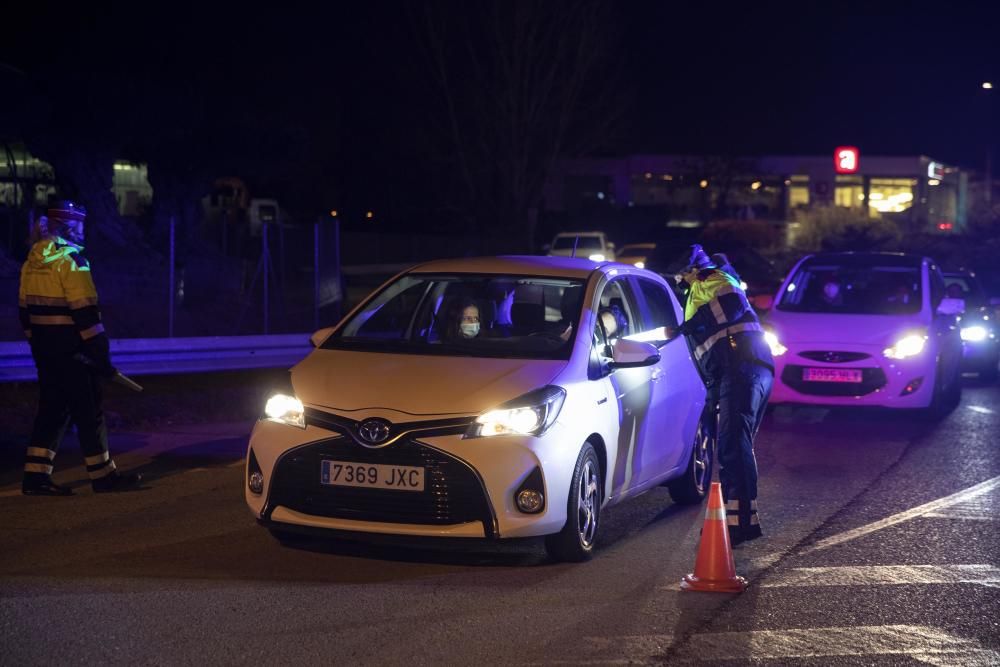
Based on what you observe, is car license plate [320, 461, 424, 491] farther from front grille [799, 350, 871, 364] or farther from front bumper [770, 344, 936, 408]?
front grille [799, 350, 871, 364]

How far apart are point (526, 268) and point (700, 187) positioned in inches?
2845

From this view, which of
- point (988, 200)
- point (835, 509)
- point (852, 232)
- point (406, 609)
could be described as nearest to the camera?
point (406, 609)

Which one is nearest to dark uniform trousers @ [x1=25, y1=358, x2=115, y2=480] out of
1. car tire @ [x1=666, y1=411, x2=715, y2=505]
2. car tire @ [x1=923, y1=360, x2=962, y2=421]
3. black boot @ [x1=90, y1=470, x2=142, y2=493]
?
black boot @ [x1=90, y1=470, x2=142, y2=493]

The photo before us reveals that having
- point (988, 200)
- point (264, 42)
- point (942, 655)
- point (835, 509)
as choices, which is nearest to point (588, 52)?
point (988, 200)

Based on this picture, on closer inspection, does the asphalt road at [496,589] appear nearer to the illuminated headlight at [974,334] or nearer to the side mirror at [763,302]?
the side mirror at [763,302]

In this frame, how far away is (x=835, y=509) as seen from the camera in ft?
31.0

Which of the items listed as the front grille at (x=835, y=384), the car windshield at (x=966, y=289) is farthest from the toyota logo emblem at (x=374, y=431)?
the car windshield at (x=966, y=289)

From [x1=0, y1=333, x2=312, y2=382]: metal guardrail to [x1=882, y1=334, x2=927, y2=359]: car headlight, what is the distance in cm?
584

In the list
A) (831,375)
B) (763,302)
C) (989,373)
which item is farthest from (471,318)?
(989,373)

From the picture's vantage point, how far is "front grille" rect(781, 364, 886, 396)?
45.7ft

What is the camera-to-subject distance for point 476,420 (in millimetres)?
6996

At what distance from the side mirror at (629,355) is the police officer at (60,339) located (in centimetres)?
342

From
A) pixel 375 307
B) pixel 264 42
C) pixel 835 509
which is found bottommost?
pixel 835 509

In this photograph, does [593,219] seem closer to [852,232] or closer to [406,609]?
[852,232]
